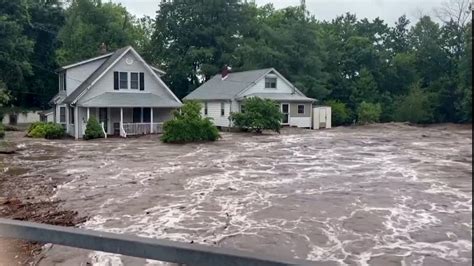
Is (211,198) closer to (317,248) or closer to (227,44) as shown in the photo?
(317,248)

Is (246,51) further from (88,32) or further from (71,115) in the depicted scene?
(71,115)

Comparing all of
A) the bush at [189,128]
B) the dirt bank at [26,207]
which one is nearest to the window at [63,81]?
the bush at [189,128]

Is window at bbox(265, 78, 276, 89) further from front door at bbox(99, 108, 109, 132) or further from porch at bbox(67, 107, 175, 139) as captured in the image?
front door at bbox(99, 108, 109, 132)

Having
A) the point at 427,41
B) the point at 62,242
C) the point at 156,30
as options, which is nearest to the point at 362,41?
the point at 427,41

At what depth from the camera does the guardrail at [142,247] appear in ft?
6.90

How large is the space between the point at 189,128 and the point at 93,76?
812 centimetres

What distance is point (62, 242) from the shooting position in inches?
102

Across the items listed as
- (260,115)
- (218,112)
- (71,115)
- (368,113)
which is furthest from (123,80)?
(368,113)

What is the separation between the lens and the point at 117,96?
27.9 meters

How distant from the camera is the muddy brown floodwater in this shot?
7.41 meters

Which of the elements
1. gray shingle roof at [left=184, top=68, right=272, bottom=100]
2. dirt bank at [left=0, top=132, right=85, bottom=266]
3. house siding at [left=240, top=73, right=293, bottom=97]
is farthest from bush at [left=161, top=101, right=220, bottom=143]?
dirt bank at [left=0, top=132, right=85, bottom=266]

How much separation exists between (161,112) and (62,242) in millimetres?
28359

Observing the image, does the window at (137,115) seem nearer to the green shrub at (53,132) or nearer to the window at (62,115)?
the green shrub at (53,132)

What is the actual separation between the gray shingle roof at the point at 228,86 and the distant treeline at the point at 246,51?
20.4ft
